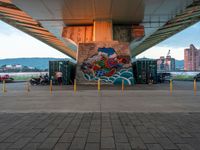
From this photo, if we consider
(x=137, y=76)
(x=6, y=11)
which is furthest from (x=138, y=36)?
(x=6, y=11)

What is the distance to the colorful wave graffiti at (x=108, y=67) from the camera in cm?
2361

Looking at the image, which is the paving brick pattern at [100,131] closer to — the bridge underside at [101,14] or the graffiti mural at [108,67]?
the bridge underside at [101,14]

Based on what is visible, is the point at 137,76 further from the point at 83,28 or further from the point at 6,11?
the point at 6,11

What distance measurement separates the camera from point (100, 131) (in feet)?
18.1

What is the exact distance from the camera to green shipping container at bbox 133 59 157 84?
83.3 feet

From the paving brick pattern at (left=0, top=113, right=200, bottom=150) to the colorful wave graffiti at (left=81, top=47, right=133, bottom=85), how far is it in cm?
1591

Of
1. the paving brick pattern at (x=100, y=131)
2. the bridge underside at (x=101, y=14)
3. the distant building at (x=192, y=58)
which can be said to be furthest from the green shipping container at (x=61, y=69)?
the distant building at (x=192, y=58)

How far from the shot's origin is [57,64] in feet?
81.3

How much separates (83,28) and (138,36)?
24.3 feet

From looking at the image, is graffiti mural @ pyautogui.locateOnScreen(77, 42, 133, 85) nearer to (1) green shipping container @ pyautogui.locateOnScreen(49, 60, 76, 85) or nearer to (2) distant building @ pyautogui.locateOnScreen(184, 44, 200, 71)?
(1) green shipping container @ pyautogui.locateOnScreen(49, 60, 76, 85)

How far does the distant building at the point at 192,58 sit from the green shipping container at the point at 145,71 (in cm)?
12963

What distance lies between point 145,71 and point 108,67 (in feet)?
15.8

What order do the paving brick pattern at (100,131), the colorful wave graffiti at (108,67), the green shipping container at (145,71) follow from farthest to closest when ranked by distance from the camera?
the green shipping container at (145,71) < the colorful wave graffiti at (108,67) < the paving brick pattern at (100,131)

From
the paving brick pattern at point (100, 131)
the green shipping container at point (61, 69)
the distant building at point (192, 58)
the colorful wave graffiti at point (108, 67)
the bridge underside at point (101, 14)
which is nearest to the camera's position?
the paving brick pattern at point (100, 131)
